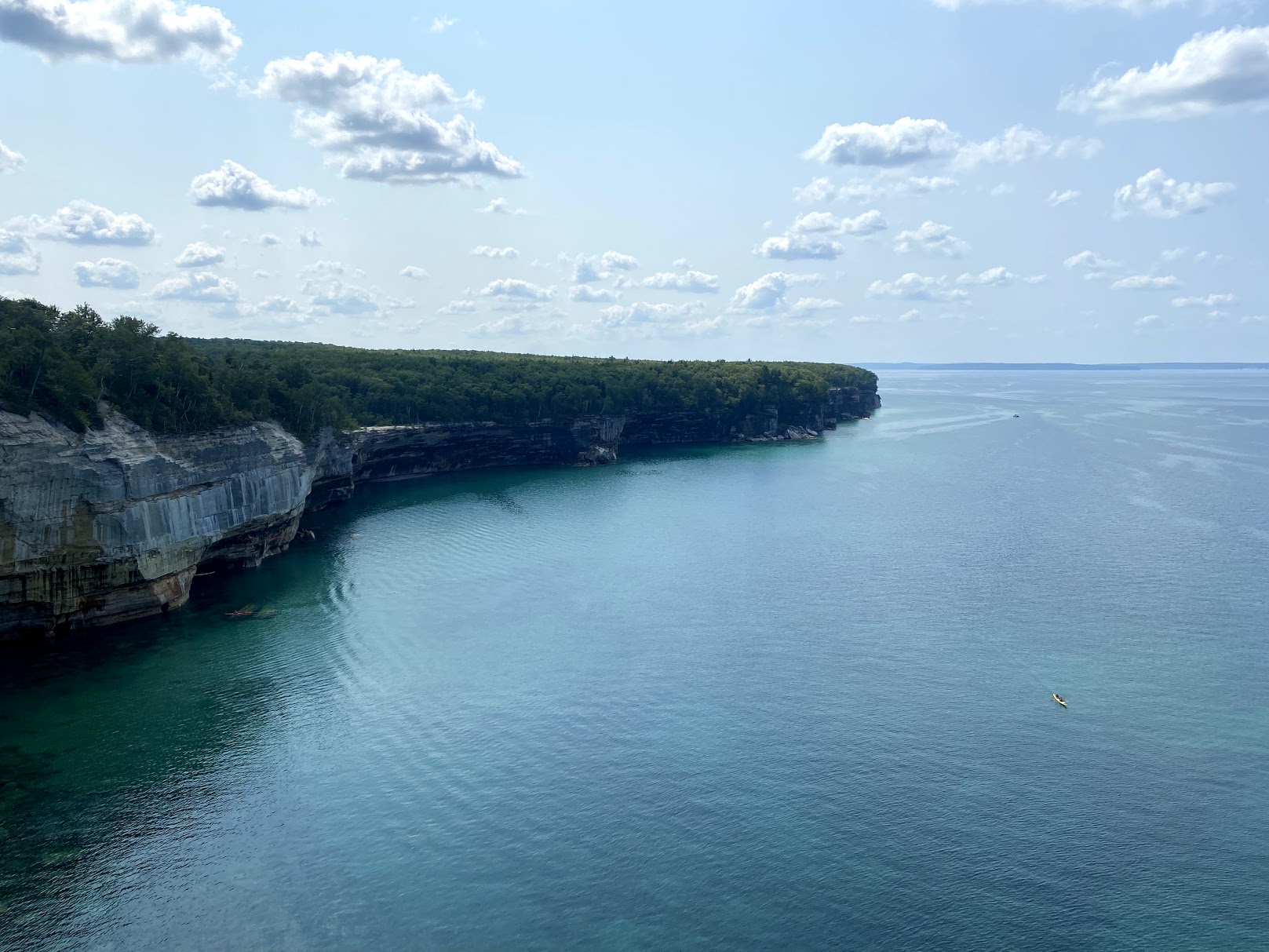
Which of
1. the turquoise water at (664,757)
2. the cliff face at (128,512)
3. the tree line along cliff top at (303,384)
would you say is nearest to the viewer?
the turquoise water at (664,757)

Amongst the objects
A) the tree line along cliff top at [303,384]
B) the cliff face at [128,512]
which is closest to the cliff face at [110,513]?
the cliff face at [128,512]

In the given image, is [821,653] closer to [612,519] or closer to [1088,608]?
[1088,608]

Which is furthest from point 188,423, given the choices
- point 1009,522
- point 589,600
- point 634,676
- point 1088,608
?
point 1009,522

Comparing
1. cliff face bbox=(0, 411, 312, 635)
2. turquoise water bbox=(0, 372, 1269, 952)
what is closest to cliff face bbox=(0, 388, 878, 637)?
cliff face bbox=(0, 411, 312, 635)

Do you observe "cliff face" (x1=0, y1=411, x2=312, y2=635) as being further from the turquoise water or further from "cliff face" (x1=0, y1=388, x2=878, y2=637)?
the turquoise water

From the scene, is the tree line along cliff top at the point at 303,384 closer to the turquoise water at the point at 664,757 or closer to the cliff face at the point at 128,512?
the cliff face at the point at 128,512

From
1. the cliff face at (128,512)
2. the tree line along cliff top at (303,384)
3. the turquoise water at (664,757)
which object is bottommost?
the turquoise water at (664,757)
